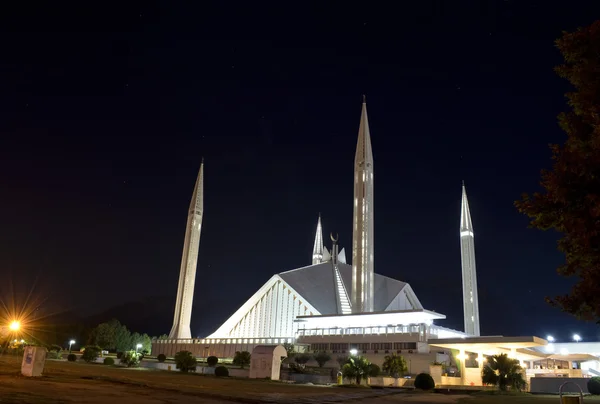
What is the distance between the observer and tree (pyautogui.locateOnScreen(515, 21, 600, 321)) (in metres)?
8.02

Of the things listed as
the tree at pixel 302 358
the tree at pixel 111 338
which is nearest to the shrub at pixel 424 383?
the tree at pixel 302 358

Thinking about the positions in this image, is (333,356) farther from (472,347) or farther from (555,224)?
(555,224)

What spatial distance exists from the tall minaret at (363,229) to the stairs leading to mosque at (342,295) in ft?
23.6

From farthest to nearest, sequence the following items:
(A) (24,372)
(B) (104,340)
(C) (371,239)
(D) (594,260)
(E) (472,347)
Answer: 1. (B) (104,340)
2. (C) (371,239)
3. (E) (472,347)
4. (A) (24,372)
5. (D) (594,260)

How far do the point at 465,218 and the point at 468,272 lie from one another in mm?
5175

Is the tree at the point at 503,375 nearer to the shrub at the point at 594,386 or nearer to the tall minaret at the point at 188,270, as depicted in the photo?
the shrub at the point at 594,386

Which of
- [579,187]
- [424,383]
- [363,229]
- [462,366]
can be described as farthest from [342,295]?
[579,187]

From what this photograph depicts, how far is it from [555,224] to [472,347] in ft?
60.1

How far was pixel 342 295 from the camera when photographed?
46812 mm

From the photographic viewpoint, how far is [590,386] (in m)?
18.3

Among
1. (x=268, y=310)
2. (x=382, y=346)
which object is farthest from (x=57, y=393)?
(x=268, y=310)

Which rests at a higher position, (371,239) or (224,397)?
(371,239)

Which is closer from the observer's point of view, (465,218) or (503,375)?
(503,375)

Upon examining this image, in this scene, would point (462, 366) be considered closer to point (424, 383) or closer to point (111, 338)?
point (424, 383)
